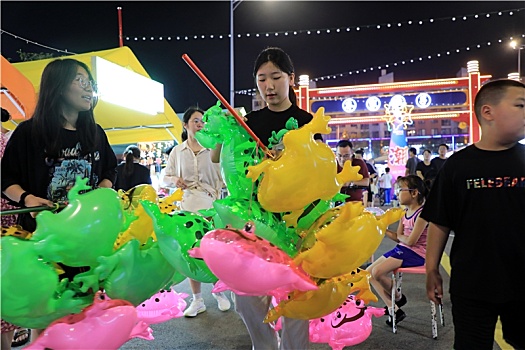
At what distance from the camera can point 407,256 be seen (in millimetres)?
3191

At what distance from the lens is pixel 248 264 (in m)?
1.15

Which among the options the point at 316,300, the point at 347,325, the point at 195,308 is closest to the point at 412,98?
the point at 195,308

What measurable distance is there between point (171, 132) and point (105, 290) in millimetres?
7596

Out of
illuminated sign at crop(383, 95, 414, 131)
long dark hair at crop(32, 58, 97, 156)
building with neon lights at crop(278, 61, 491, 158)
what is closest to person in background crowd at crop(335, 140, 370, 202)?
long dark hair at crop(32, 58, 97, 156)

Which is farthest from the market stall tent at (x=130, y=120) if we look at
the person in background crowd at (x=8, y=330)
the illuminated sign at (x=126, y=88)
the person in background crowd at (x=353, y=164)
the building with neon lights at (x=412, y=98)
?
the building with neon lights at (x=412, y=98)

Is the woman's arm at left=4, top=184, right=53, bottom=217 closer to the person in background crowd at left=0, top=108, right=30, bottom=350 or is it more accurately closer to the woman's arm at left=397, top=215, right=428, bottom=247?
the person in background crowd at left=0, top=108, right=30, bottom=350

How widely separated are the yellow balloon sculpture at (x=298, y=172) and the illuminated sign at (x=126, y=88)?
198 inches

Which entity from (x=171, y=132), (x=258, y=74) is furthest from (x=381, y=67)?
(x=258, y=74)

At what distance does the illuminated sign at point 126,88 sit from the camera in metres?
6.17

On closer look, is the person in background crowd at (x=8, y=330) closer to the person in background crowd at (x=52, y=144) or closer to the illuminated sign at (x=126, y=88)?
the person in background crowd at (x=52, y=144)

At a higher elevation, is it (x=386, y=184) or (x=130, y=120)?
(x=130, y=120)

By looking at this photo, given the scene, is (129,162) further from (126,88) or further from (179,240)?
(179,240)

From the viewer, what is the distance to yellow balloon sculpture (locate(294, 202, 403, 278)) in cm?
125

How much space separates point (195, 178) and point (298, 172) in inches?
96.5
